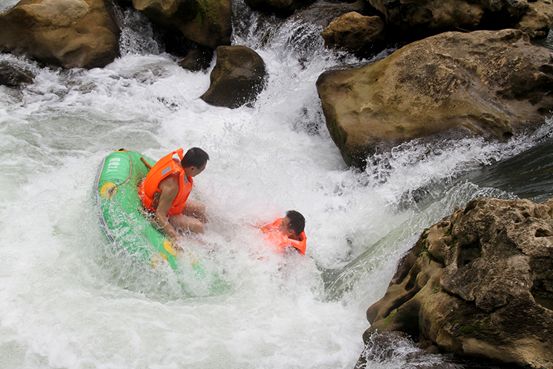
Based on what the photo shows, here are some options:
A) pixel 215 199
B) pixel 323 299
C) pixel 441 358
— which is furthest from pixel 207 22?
pixel 441 358

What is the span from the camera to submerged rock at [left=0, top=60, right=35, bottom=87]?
9.44m

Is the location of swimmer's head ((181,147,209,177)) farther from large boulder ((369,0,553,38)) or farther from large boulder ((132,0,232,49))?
large boulder ((132,0,232,49))

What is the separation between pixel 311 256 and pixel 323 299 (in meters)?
0.86

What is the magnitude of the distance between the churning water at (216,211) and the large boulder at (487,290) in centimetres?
30

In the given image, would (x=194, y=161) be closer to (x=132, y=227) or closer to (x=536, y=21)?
(x=132, y=227)

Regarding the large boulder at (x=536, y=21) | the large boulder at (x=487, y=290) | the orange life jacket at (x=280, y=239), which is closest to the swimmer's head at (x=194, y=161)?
the orange life jacket at (x=280, y=239)

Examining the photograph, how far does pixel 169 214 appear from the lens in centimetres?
618

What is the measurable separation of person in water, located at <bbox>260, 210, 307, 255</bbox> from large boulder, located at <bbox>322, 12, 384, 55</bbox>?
3.85m

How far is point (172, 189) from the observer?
19.3 ft

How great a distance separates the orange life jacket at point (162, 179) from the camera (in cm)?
592

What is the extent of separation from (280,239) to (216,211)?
96 centimetres

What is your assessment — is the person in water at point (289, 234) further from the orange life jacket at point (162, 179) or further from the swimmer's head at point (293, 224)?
the orange life jacket at point (162, 179)

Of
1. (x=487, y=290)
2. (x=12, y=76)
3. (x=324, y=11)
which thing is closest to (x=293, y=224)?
(x=487, y=290)

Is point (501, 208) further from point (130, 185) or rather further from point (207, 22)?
point (207, 22)
